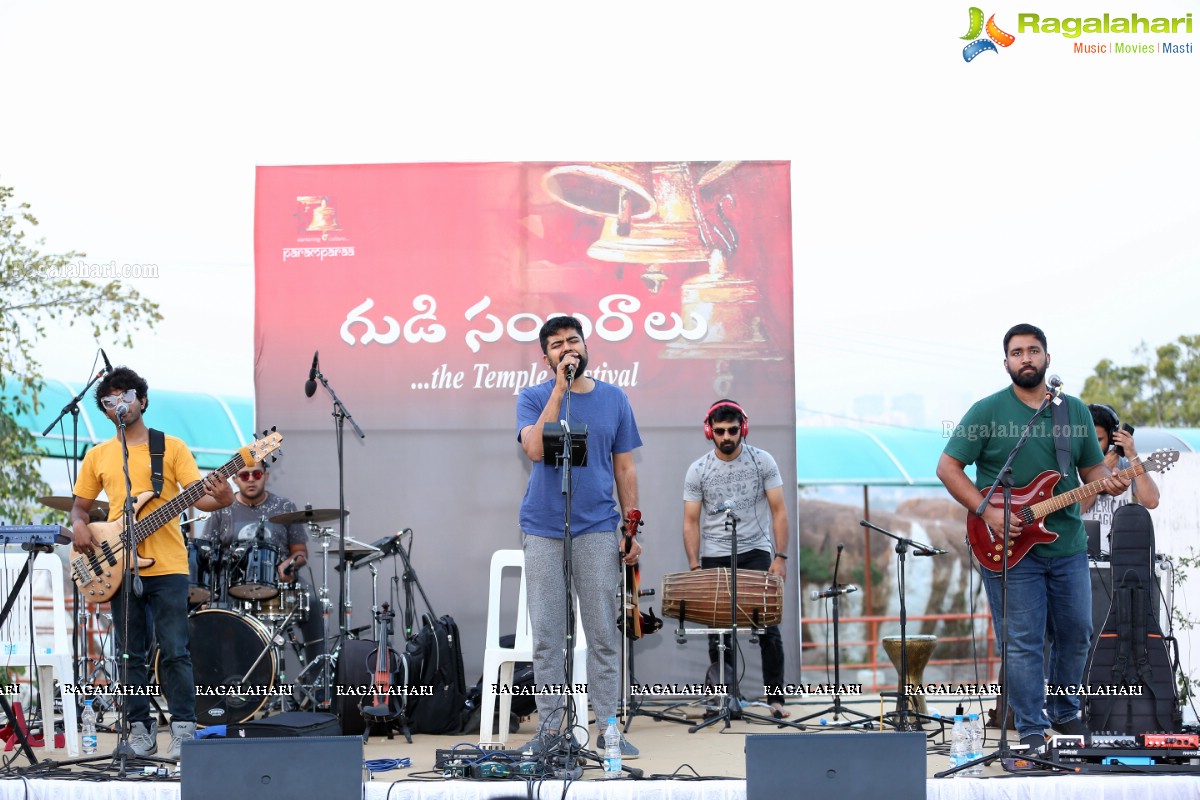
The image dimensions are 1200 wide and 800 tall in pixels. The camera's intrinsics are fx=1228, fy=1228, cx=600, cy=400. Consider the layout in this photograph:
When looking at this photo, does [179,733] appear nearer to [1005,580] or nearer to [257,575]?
[257,575]

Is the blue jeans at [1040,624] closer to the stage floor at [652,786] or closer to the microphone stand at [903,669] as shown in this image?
the stage floor at [652,786]

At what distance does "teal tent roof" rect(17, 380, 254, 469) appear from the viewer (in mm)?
10039

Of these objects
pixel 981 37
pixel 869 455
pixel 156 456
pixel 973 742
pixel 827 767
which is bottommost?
pixel 973 742

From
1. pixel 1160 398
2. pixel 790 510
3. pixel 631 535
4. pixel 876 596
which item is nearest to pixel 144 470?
pixel 631 535

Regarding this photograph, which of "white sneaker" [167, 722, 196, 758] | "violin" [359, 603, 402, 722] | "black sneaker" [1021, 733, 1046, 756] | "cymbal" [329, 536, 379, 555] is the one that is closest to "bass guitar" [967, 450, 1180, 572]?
"black sneaker" [1021, 733, 1046, 756]

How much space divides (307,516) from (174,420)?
370 cm

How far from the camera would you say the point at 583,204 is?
8367 mm

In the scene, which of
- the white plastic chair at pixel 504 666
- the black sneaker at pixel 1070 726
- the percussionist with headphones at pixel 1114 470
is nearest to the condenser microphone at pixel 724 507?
the white plastic chair at pixel 504 666

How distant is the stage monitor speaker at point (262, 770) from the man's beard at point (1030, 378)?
3345 millimetres

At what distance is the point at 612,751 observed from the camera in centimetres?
507

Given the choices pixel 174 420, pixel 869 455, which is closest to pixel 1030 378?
pixel 174 420

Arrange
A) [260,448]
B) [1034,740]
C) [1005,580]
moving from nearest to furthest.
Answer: [1005,580] < [1034,740] < [260,448]

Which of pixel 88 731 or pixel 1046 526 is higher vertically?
pixel 1046 526

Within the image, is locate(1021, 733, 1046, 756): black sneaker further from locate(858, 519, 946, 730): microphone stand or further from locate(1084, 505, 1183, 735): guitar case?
locate(858, 519, 946, 730): microphone stand
